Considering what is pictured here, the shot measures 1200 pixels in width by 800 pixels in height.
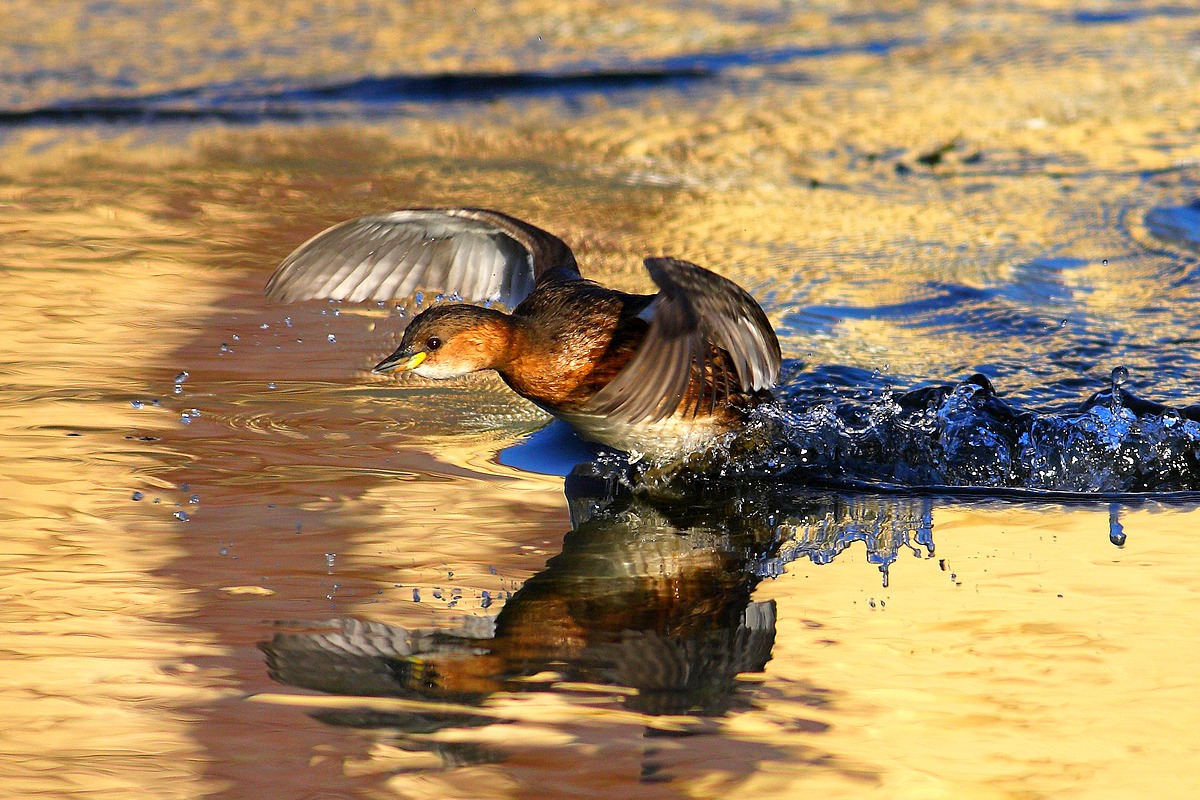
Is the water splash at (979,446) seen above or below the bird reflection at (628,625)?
above

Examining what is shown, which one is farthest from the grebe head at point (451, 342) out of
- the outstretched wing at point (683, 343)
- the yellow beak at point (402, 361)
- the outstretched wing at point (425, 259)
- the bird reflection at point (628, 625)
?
the outstretched wing at point (425, 259)

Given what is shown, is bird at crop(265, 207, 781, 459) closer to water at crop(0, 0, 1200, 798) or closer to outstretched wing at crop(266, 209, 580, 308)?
outstretched wing at crop(266, 209, 580, 308)

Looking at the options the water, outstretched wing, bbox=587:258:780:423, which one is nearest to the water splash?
the water

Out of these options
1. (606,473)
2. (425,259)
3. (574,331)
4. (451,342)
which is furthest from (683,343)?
(425,259)

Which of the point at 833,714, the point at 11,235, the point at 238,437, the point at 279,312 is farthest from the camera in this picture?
the point at 11,235

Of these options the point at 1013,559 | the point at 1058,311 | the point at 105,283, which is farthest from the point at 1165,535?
the point at 105,283

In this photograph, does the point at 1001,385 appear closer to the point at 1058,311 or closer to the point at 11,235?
the point at 1058,311

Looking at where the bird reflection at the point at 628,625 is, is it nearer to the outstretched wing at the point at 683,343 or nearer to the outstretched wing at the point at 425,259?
the outstretched wing at the point at 683,343

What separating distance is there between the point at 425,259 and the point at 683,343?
166 cm

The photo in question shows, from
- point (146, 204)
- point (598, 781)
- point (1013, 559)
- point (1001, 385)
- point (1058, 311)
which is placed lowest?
point (598, 781)

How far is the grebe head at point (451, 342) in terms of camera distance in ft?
14.3

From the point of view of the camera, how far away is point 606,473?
4.84m

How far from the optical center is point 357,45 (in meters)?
11.0

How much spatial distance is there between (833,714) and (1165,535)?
5.01 ft
